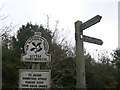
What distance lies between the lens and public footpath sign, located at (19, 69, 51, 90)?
674 centimetres

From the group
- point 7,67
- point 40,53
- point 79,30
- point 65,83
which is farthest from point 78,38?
point 65,83

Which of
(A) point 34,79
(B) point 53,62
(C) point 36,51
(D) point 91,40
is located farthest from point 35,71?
(B) point 53,62

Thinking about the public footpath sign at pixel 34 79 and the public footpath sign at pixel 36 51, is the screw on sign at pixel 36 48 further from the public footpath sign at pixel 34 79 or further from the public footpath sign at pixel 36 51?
the public footpath sign at pixel 34 79

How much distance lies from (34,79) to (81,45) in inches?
59.2

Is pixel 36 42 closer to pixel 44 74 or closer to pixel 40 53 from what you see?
pixel 40 53

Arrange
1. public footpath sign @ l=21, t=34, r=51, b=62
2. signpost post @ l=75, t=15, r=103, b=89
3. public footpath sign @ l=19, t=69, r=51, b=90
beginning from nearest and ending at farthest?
public footpath sign @ l=19, t=69, r=51, b=90
public footpath sign @ l=21, t=34, r=51, b=62
signpost post @ l=75, t=15, r=103, b=89

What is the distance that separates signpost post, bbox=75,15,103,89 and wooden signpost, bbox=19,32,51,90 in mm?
872

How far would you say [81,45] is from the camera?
7.52 m

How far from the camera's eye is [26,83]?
266 inches

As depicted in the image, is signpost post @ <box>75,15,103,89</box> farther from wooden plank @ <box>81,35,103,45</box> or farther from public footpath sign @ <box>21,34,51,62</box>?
public footpath sign @ <box>21,34,51,62</box>

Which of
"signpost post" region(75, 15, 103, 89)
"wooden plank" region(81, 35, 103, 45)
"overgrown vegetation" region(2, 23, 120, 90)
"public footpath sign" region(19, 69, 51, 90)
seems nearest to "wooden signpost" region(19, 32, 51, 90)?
"public footpath sign" region(19, 69, 51, 90)

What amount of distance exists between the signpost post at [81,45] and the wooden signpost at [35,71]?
0.87m

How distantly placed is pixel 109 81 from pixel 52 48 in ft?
21.5

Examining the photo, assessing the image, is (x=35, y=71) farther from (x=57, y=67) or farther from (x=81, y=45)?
(x=57, y=67)
